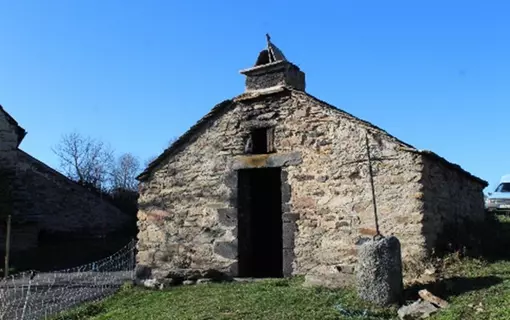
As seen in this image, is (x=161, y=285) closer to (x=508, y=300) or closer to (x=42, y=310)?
(x=42, y=310)

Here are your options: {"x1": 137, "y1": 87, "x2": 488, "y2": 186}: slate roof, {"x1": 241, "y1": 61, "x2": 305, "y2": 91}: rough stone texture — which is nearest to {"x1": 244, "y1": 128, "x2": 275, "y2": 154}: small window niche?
{"x1": 137, "y1": 87, "x2": 488, "y2": 186}: slate roof

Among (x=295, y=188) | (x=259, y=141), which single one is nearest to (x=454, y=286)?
(x=295, y=188)

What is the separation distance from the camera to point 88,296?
11.6 metres

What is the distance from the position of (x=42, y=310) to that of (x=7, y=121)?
11421 mm

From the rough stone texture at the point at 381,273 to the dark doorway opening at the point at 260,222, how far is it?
401 centimetres

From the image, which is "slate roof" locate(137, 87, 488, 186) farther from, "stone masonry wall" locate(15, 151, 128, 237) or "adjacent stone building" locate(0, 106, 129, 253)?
"stone masonry wall" locate(15, 151, 128, 237)

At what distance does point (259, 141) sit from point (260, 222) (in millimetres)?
2207

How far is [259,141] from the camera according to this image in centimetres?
1173

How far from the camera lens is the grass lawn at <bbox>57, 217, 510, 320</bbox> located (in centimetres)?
720

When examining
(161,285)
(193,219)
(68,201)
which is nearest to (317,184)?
(193,219)

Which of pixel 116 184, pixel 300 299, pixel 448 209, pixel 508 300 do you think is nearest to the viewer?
pixel 508 300

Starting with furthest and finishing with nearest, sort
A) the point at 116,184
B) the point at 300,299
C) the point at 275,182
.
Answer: the point at 116,184 < the point at 275,182 < the point at 300,299

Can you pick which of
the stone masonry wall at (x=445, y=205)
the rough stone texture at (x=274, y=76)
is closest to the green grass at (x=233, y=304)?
the stone masonry wall at (x=445, y=205)

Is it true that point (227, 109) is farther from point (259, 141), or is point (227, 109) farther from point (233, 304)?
point (233, 304)
